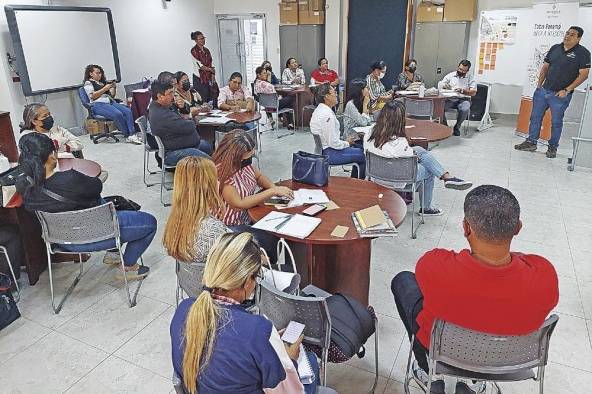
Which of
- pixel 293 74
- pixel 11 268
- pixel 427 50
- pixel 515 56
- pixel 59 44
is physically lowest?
pixel 11 268

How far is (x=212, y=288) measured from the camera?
4.54 ft

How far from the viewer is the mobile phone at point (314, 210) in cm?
259

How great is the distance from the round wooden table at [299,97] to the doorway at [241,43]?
11.2ft

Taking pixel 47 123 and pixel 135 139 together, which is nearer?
pixel 47 123

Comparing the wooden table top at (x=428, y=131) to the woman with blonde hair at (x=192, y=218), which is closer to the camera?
the woman with blonde hair at (x=192, y=218)

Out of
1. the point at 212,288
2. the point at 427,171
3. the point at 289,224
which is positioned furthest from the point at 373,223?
the point at 427,171

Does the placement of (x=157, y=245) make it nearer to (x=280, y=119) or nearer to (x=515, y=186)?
(x=515, y=186)

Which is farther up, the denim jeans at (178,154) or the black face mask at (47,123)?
the black face mask at (47,123)

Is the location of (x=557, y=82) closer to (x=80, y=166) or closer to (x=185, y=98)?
(x=185, y=98)

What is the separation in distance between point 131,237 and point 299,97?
523 cm

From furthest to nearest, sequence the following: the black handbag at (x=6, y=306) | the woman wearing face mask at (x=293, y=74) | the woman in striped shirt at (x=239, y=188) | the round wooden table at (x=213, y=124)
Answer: the woman wearing face mask at (x=293, y=74) → the round wooden table at (x=213, y=124) → the black handbag at (x=6, y=306) → the woman in striped shirt at (x=239, y=188)

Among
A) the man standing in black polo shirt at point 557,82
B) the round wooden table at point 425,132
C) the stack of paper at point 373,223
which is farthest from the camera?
the man standing in black polo shirt at point 557,82

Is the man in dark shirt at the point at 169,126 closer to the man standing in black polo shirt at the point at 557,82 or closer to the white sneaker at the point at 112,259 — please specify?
the white sneaker at the point at 112,259

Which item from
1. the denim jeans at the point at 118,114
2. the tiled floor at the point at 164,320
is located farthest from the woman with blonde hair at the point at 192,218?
the denim jeans at the point at 118,114
